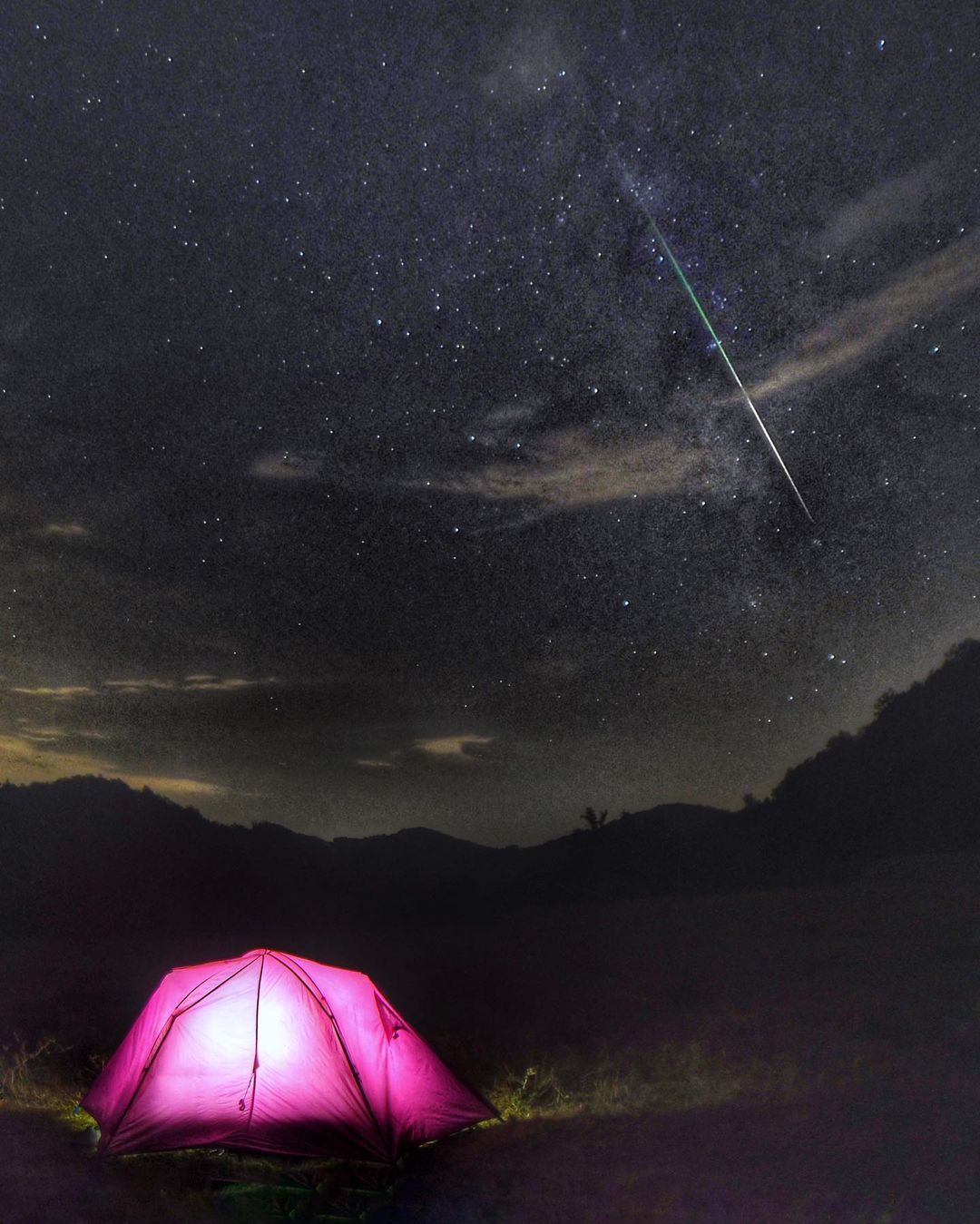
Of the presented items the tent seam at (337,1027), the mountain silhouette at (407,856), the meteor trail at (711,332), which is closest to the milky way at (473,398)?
the meteor trail at (711,332)

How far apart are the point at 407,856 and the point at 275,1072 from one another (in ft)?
19.4

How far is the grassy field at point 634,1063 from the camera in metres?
4.16

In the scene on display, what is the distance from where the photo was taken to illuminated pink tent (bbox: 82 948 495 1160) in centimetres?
429

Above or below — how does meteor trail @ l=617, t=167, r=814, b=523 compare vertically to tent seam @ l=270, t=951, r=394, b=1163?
above

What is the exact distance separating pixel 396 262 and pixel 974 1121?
26.0ft

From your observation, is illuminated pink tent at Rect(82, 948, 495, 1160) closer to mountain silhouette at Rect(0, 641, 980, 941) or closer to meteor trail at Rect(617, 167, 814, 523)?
mountain silhouette at Rect(0, 641, 980, 941)

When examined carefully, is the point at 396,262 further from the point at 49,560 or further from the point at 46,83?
the point at 49,560

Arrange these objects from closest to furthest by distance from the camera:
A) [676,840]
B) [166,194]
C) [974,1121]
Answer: [974,1121] < [166,194] < [676,840]

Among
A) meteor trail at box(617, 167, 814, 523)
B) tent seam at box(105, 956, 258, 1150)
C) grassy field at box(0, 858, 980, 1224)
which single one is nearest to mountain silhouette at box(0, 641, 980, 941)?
Answer: grassy field at box(0, 858, 980, 1224)

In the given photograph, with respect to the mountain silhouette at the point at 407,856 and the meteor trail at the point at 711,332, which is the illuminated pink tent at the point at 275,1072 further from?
the meteor trail at the point at 711,332

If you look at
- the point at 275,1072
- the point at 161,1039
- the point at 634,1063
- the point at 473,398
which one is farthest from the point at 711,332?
the point at 161,1039

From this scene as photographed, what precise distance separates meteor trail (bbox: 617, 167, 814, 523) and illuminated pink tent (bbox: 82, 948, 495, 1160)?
5954mm

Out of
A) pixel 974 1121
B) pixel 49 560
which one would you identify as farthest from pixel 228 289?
pixel 974 1121

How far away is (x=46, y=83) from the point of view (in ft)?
21.3
